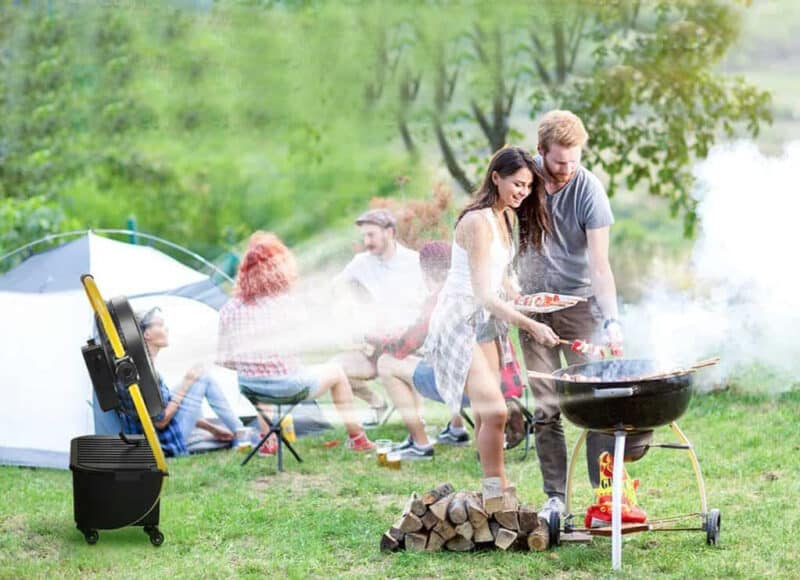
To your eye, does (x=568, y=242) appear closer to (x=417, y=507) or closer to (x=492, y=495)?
(x=492, y=495)

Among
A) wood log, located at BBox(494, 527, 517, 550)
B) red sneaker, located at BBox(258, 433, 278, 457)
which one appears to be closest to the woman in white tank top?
wood log, located at BBox(494, 527, 517, 550)

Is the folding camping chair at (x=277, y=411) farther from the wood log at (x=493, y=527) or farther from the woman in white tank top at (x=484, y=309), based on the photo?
the wood log at (x=493, y=527)

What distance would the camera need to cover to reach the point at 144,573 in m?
4.42

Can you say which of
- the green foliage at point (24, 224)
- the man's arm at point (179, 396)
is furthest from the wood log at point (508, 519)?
the green foliage at point (24, 224)

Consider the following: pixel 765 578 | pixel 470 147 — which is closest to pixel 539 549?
pixel 765 578

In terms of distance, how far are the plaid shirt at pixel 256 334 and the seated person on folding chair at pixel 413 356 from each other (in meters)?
0.34

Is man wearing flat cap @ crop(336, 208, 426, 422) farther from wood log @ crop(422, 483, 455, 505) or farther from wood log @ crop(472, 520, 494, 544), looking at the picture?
wood log @ crop(472, 520, 494, 544)

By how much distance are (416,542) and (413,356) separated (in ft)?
2.51

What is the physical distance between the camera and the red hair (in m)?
4.89

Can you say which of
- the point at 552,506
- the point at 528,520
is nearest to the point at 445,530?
→ the point at 528,520

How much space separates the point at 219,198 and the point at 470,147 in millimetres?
3607

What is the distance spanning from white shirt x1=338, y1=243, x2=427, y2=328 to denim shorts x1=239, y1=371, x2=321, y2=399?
49cm

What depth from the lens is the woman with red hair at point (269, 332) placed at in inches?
192

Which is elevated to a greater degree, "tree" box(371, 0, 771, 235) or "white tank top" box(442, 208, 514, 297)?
"tree" box(371, 0, 771, 235)
